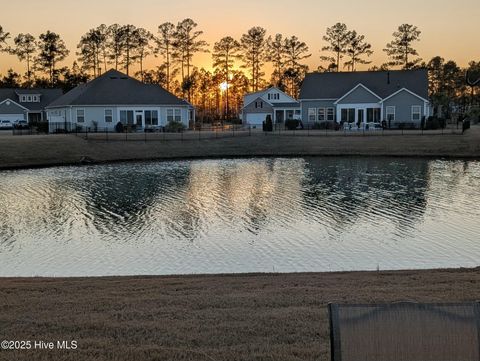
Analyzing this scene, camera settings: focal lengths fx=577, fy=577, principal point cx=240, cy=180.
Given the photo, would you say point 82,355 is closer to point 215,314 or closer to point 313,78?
point 215,314

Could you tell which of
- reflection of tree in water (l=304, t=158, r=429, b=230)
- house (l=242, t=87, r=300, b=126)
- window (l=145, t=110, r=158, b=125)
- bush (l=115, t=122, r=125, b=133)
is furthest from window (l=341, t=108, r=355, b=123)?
bush (l=115, t=122, r=125, b=133)

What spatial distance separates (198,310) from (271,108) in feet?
227

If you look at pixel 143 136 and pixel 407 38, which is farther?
pixel 407 38

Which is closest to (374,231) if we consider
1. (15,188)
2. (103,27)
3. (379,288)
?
(379,288)

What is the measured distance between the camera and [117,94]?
211 feet

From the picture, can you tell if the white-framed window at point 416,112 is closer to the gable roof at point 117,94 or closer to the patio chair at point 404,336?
the gable roof at point 117,94

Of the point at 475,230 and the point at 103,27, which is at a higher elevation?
the point at 103,27

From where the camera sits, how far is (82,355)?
19.8 ft

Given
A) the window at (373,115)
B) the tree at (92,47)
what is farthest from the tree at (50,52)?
the window at (373,115)

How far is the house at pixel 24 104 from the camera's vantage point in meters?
79.8

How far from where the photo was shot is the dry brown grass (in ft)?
20.3

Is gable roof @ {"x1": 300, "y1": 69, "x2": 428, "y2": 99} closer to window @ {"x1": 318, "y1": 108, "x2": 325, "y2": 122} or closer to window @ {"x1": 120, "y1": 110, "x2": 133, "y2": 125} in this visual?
window @ {"x1": 318, "y1": 108, "x2": 325, "y2": 122}

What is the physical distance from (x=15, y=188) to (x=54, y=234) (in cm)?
1303

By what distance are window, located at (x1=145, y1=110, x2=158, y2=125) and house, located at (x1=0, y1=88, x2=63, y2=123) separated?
24646 millimetres
